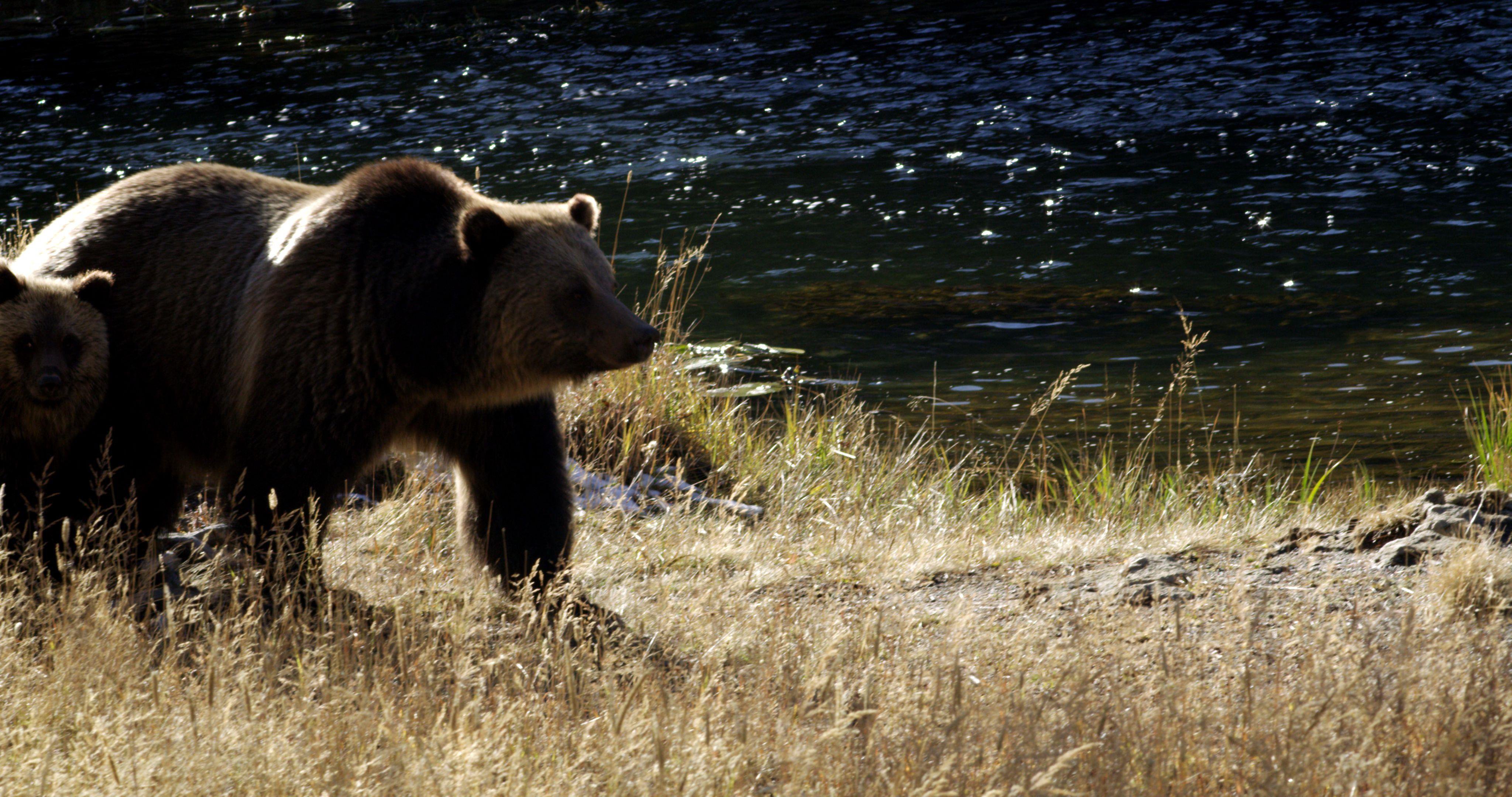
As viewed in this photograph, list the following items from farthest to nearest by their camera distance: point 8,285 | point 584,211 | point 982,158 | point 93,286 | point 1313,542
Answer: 1. point 982,158
2. point 1313,542
3. point 584,211
4. point 93,286
5. point 8,285

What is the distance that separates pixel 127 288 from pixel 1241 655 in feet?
13.2

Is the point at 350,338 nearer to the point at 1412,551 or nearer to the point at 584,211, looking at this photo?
the point at 584,211

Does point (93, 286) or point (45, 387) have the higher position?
point (93, 286)

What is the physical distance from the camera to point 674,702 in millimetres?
3555

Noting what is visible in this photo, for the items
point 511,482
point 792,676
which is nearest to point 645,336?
point 511,482

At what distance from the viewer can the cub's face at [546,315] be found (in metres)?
4.44

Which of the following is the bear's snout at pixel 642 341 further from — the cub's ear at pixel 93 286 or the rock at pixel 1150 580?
the cub's ear at pixel 93 286

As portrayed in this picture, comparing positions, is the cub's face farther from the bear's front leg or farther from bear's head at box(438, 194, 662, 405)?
the bear's front leg

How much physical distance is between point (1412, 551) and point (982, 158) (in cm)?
1260

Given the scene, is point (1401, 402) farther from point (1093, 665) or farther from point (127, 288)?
point (127, 288)

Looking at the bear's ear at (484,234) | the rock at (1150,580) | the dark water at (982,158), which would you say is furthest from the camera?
the dark water at (982,158)

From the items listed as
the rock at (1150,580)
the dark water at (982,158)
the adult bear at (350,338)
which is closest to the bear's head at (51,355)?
the adult bear at (350,338)

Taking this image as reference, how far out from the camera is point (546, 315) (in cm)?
447

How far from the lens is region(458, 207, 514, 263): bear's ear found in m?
4.37
